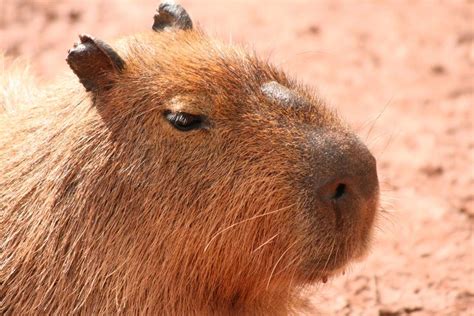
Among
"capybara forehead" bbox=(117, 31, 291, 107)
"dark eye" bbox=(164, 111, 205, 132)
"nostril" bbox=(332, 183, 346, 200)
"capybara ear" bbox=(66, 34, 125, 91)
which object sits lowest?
"nostril" bbox=(332, 183, 346, 200)

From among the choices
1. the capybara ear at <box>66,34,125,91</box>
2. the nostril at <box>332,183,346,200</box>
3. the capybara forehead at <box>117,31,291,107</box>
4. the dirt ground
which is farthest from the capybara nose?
the capybara ear at <box>66,34,125,91</box>

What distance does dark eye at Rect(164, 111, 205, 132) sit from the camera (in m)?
4.09

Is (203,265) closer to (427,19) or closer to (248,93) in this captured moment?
(248,93)

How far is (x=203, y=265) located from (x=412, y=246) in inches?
100

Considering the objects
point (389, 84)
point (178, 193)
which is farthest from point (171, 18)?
point (389, 84)

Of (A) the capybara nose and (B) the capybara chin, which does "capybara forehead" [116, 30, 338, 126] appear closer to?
(B) the capybara chin

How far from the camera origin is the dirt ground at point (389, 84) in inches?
234

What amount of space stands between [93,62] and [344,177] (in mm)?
1279

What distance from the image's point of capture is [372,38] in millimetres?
8531

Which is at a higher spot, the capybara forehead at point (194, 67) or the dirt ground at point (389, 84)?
the capybara forehead at point (194, 67)

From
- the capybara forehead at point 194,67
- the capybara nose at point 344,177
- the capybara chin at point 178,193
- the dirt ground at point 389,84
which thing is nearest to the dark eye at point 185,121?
the capybara chin at point 178,193

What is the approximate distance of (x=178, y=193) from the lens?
13.4 ft

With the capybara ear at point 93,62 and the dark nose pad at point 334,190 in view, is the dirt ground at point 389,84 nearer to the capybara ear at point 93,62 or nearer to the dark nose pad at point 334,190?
the dark nose pad at point 334,190

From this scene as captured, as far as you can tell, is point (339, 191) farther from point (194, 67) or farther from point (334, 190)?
point (194, 67)
